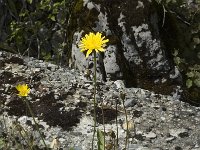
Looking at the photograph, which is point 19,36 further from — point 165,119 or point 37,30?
point 165,119

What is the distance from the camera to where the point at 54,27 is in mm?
6730

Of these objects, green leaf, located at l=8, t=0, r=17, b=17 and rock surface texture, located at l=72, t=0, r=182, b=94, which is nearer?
rock surface texture, located at l=72, t=0, r=182, b=94

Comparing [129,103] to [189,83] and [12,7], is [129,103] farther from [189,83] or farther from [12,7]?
[12,7]

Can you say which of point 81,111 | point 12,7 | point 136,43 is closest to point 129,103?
point 81,111

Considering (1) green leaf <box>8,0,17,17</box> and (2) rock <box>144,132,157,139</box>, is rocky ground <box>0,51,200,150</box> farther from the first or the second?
(1) green leaf <box>8,0,17,17</box>

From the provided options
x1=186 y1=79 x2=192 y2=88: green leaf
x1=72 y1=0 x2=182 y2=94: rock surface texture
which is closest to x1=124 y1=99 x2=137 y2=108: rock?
x1=72 y1=0 x2=182 y2=94: rock surface texture

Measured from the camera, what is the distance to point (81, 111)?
438 centimetres

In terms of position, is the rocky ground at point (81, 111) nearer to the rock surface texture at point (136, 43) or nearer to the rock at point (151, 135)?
the rock at point (151, 135)

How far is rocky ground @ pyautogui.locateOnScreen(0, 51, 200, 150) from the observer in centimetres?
397

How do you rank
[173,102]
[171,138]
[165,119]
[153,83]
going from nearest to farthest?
[171,138]
[165,119]
[173,102]
[153,83]

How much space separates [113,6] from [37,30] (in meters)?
1.80

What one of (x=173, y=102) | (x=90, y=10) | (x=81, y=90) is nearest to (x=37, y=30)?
(x=90, y=10)

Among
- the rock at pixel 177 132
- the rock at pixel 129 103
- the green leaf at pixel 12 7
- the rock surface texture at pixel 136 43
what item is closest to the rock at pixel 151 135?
the rock at pixel 177 132

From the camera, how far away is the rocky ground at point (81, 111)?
3973 millimetres
